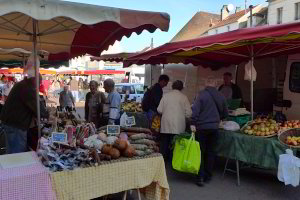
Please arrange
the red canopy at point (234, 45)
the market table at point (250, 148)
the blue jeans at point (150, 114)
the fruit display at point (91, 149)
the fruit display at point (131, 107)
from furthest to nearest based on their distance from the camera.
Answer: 1. the fruit display at point (131, 107)
2. the blue jeans at point (150, 114)
3. the market table at point (250, 148)
4. the red canopy at point (234, 45)
5. the fruit display at point (91, 149)

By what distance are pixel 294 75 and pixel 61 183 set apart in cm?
515

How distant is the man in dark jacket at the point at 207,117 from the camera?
5.00m

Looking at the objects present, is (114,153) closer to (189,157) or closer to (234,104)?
(189,157)

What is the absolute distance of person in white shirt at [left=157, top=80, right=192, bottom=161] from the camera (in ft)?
18.6

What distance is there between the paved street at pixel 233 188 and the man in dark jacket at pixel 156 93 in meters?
1.41

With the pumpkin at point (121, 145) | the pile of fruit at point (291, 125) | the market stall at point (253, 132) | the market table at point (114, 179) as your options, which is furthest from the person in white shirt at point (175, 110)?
the pumpkin at point (121, 145)

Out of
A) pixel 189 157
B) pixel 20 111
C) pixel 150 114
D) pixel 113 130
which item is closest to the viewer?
pixel 113 130

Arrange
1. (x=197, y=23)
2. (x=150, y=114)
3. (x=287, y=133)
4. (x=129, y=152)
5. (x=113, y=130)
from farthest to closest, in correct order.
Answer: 1. (x=197, y=23)
2. (x=150, y=114)
3. (x=287, y=133)
4. (x=113, y=130)
5. (x=129, y=152)

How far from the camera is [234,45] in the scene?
5.50m

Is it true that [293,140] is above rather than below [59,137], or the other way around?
below

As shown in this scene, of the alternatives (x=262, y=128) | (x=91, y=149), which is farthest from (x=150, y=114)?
(x=91, y=149)

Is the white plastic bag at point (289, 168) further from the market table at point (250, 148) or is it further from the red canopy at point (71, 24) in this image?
the red canopy at point (71, 24)

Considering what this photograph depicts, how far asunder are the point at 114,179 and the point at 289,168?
2.38m

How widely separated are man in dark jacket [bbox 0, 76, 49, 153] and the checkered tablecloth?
4.35 ft
